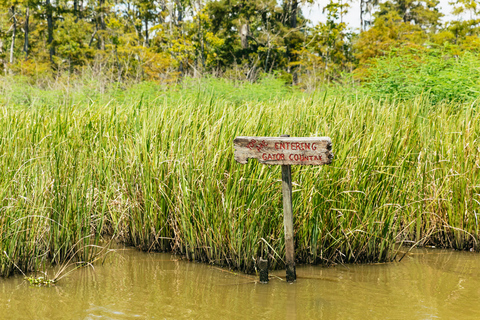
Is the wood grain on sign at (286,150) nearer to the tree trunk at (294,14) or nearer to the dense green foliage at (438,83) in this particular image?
the dense green foliage at (438,83)

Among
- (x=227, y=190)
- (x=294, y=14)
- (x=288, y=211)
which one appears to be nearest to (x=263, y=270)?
(x=288, y=211)

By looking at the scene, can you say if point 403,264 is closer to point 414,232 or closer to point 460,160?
point 414,232

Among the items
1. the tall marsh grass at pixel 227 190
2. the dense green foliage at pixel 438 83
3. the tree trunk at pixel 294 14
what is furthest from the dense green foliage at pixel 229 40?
the tall marsh grass at pixel 227 190

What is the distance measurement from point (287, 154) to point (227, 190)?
65cm

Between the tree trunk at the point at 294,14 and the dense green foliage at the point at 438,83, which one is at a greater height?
the tree trunk at the point at 294,14

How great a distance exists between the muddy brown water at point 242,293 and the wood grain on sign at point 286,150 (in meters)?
0.96

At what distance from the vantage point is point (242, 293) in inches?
132

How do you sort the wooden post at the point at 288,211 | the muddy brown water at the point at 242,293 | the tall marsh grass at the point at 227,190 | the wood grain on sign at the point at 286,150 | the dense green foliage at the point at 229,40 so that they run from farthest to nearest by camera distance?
the dense green foliage at the point at 229,40, the tall marsh grass at the point at 227,190, the wooden post at the point at 288,211, the wood grain on sign at the point at 286,150, the muddy brown water at the point at 242,293

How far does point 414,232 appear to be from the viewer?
15.5ft

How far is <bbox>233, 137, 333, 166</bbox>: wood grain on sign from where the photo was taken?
3211 millimetres

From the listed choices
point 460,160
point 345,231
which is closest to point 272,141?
point 345,231

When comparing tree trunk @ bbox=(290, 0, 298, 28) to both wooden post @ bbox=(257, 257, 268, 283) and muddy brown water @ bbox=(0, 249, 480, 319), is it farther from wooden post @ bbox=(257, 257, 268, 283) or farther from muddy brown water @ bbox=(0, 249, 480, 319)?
wooden post @ bbox=(257, 257, 268, 283)

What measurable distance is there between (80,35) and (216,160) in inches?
1042

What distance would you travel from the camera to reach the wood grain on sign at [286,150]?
126 inches
